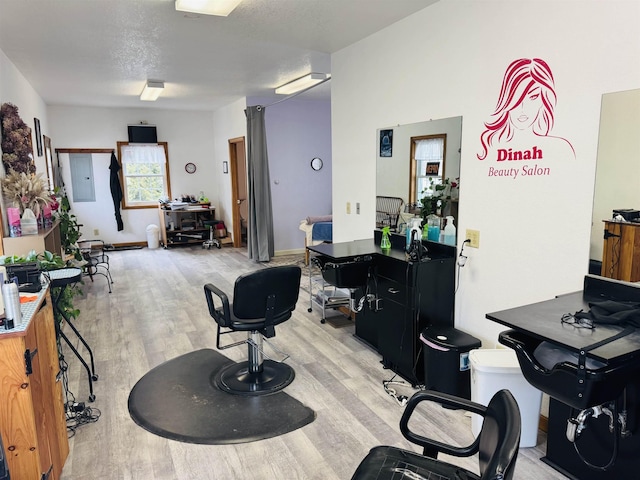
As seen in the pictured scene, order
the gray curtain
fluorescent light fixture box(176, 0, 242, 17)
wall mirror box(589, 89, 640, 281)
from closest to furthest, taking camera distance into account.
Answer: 1. wall mirror box(589, 89, 640, 281)
2. fluorescent light fixture box(176, 0, 242, 17)
3. the gray curtain

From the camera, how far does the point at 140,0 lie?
2.81 metres

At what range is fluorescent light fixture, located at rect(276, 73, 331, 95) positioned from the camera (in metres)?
5.11

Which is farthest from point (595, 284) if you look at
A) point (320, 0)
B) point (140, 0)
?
point (140, 0)

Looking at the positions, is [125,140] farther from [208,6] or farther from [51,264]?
[51,264]

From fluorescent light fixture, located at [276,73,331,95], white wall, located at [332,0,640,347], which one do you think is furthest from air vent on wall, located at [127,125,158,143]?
white wall, located at [332,0,640,347]

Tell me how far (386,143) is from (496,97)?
1117mm

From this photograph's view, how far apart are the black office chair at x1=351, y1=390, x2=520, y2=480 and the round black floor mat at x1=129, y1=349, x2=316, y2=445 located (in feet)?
3.57

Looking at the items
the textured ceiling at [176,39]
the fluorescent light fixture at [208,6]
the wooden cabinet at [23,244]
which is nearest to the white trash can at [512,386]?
the textured ceiling at [176,39]

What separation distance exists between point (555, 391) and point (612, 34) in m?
1.57

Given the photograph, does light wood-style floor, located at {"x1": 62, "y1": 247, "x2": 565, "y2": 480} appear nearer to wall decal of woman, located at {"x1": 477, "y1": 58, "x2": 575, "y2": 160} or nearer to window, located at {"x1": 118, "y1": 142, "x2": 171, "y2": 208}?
wall decal of woman, located at {"x1": 477, "y1": 58, "x2": 575, "y2": 160}

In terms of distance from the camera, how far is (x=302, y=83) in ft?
18.5

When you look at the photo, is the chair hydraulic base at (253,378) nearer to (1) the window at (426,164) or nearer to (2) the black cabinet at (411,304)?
(2) the black cabinet at (411,304)

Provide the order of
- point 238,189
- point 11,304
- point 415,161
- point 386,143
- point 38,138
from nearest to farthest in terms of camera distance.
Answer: point 11,304 < point 415,161 < point 386,143 < point 38,138 < point 238,189

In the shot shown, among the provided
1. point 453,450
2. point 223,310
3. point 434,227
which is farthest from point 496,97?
point 223,310
